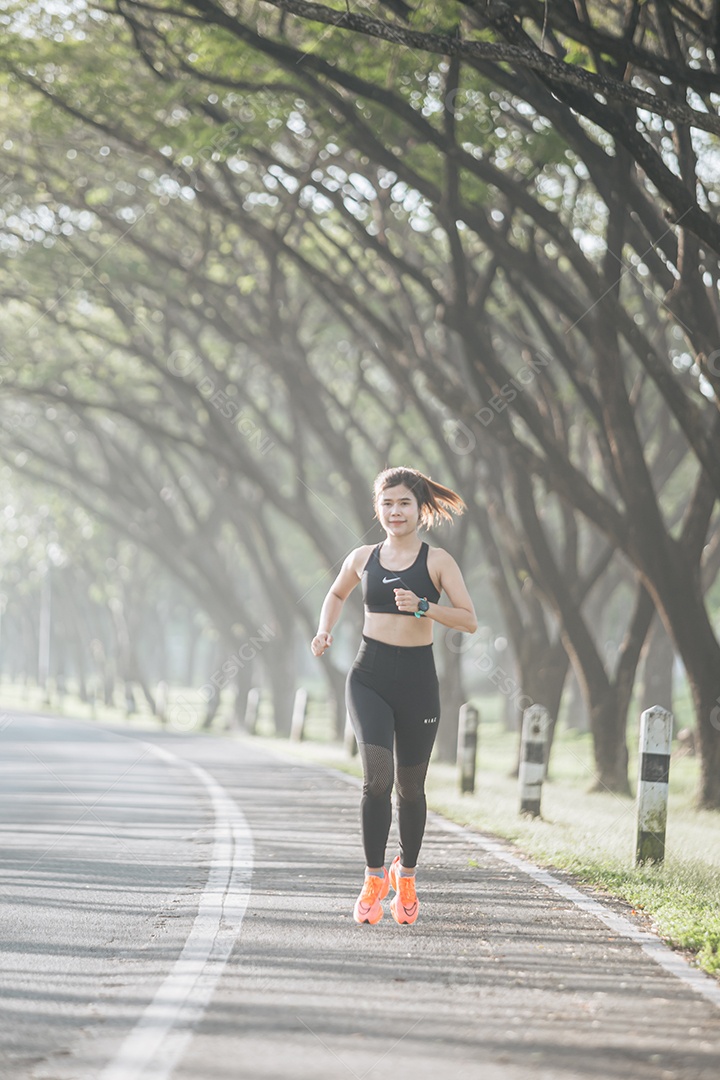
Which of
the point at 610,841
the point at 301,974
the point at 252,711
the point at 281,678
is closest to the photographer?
the point at 301,974

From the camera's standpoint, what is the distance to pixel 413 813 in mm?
7199

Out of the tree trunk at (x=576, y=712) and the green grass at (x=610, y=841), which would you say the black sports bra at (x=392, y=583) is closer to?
the green grass at (x=610, y=841)

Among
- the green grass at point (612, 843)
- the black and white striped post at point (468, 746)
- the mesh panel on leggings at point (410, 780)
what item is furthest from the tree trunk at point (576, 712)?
the mesh panel on leggings at point (410, 780)

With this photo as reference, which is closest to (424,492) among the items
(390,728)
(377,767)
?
(390,728)

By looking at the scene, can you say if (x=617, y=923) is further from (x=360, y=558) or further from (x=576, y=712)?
(x=576, y=712)

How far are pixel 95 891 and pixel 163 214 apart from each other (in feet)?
53.0

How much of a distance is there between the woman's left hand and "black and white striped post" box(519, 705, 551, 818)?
5.50 metres

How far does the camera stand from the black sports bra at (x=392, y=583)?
7113 mm

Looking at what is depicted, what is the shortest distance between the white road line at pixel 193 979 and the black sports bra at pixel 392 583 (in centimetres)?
159

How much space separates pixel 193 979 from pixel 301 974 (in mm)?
413

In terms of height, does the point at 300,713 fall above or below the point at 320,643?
below

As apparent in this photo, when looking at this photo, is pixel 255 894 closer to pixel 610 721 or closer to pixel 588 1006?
pixel 588 1006

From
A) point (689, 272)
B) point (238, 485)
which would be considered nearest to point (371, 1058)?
point (689, 272)

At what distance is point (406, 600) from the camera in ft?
22.6
